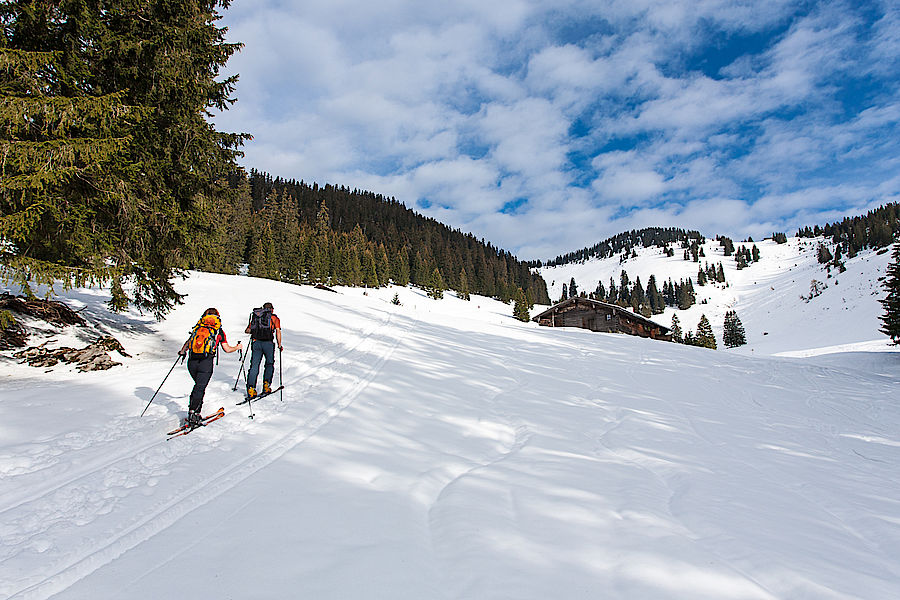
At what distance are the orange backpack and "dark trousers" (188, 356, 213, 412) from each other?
0.38ft

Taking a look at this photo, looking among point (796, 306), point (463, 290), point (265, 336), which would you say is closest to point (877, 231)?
point (796, 306)

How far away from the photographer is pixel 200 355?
21.8ft

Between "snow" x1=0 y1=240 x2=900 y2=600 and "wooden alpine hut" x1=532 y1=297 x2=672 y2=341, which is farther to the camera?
"wooden alpine hut" x1=532 y1=297 x2=672 y2=341

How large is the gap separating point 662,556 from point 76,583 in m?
4.28

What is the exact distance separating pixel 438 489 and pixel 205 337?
16.0ft

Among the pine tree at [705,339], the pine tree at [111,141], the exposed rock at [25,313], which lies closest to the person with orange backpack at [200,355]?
the pine tree at [111,141]

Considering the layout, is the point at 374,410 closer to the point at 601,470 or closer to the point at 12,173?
the point at 601,470

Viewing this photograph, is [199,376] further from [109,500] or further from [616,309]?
[616,309]

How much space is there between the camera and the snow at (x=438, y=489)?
113 inches

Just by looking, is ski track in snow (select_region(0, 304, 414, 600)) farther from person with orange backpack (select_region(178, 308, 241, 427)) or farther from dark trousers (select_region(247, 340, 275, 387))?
dark trousers (select_region(247, 340, 275, 387))

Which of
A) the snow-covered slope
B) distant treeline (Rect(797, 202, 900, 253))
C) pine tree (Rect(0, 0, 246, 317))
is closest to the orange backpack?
pine tree (Rect(0, 0, 246, 317))

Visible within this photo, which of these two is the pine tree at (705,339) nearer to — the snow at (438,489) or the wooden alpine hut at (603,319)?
the wooden alpine hut at (603,319)

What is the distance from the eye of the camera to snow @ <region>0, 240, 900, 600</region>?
288 centimetres

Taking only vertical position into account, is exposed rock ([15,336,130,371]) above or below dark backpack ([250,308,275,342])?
below
